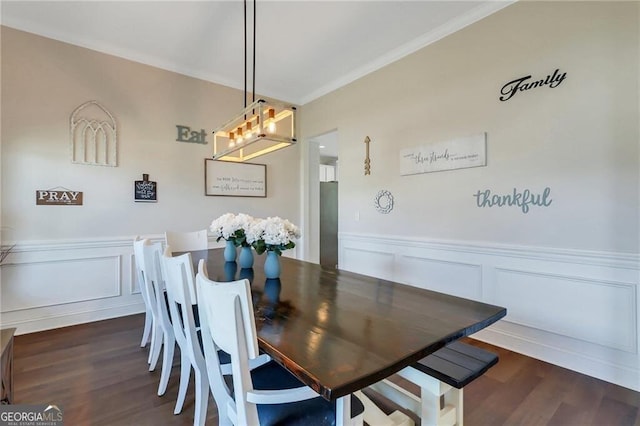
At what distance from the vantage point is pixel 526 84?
222 cm

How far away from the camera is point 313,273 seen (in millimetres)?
1880

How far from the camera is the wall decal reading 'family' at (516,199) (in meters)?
2.15

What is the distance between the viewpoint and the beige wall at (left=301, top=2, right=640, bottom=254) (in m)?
1.86

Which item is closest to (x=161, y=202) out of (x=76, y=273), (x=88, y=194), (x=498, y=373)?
(x=88, y=194)

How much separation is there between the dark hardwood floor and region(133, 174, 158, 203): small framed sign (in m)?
1.52

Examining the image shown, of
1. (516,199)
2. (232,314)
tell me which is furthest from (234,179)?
(232,314)

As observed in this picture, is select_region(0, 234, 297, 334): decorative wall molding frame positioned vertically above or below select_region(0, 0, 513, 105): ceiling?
below

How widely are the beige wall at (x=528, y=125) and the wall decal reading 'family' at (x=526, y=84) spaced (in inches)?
1.5

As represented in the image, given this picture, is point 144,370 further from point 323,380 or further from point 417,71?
point 417,71

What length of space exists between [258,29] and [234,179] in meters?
1.83

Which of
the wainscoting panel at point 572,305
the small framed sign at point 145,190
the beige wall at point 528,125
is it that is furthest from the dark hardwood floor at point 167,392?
the small framed sign at point 145,190

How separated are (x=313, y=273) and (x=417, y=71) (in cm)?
237

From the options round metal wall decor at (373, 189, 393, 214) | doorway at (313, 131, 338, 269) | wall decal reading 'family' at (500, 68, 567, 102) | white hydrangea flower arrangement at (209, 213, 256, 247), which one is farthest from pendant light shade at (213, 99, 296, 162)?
doorway at (313, 131, 338, 269)

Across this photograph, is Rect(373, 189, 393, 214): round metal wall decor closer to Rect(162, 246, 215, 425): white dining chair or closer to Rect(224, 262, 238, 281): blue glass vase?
Rect(224, 262, 238, 281): blue glass vase
